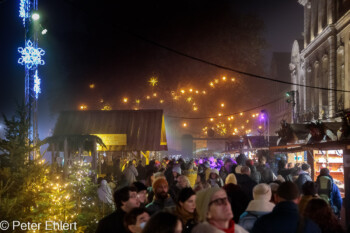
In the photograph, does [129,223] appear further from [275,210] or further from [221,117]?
[221,117]

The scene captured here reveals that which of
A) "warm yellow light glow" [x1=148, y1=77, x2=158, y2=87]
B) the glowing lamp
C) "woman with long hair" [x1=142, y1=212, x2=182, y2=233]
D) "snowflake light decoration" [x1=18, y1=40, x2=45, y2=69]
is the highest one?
"warm yellow light glow" [x1=148, y1=77, x2=158, y2=87]

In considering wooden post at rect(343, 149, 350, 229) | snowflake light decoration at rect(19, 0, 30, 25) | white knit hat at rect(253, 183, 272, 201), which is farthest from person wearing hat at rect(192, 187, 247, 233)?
snowflake light decoration at rect(19, 0, 30, 25)

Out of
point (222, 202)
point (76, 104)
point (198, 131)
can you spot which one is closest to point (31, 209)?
point (222, 202)

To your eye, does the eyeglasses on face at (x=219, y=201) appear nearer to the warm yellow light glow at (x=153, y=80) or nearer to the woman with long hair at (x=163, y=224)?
the woman with long hair at (x=163, y=224)

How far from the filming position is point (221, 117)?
41.7 m

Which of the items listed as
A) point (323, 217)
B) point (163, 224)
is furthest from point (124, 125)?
point (163, 224)

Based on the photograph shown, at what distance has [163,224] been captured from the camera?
9.45 ft

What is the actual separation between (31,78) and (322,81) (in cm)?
2283

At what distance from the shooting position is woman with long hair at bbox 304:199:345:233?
15.3ft

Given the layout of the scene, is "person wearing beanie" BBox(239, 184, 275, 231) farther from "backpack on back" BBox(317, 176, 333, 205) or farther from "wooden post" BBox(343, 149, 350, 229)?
"wooden post" BBox(343, 149, 350, 229)

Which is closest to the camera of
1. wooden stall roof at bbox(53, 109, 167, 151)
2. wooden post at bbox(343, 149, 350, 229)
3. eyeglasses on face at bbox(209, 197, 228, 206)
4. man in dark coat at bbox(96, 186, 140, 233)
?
eyeglasses on face at bbox(209, 197, 228, 206)

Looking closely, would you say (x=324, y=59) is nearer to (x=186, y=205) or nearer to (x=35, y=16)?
(x=35, y=16)

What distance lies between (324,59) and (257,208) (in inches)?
1005

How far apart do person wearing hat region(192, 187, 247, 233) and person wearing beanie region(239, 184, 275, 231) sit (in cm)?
116
